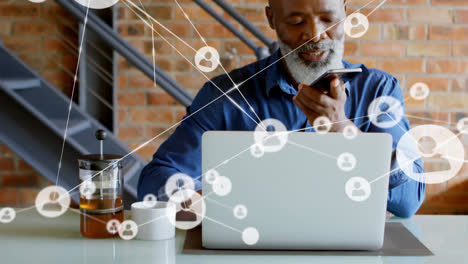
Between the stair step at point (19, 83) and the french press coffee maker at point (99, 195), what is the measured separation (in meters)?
0.93

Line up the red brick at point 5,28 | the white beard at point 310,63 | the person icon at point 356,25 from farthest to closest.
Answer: the red brick at point 5,28 < the person icon at point 356,25 < the white beard at point 310,63

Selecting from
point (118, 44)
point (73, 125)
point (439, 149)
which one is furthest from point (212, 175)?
point (439, 149)

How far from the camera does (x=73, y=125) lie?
1.80 metres

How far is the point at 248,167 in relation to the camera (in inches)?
27.6

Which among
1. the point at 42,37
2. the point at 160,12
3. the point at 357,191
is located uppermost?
the point at 160,12

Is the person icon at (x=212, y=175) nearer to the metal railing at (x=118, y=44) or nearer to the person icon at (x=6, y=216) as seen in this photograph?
the person icon at (x=6, y=216)

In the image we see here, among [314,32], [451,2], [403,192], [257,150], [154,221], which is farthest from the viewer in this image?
[451,2]

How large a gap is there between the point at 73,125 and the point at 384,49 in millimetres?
1358

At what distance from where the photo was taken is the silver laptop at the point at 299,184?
70 cm

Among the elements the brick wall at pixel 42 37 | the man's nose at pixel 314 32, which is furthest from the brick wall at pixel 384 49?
the man's nose at pixel 314 32

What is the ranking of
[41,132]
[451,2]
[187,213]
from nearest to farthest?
[187,213] < [41,132] < [451,2]

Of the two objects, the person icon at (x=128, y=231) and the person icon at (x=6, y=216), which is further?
the person icon at (x=6, y=216)

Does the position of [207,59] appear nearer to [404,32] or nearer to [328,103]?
[404,32]

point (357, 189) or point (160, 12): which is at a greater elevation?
point (160, 12)
